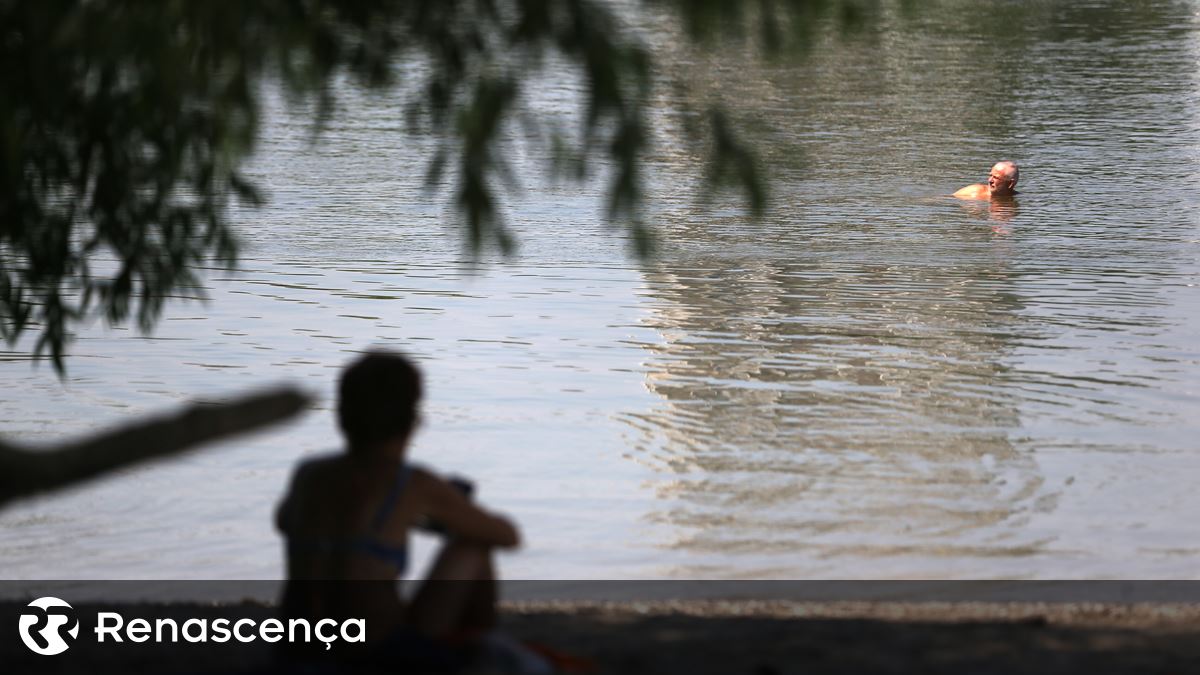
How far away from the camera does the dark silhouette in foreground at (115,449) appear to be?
4.50 metres

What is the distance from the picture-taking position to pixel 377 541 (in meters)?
5.24

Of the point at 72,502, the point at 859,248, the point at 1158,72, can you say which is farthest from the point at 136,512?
the point at 1158,72

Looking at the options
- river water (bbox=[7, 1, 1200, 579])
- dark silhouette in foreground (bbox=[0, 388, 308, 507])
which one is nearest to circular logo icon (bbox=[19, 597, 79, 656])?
river water (bbox=[7, 1, 1200, 579])

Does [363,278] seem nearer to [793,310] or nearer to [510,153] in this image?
[793,310]

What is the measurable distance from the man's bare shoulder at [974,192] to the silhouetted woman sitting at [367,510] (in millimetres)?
18929

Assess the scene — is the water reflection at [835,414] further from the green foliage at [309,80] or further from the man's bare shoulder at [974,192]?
the man's bare shoulder at [974,192]

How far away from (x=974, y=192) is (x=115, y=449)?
66.0 ft

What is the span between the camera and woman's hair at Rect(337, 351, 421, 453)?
204 inches

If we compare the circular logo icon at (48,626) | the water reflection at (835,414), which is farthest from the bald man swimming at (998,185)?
the circular logo icon at (48,626)

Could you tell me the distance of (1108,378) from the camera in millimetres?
13500

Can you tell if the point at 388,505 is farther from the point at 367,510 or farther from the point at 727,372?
the point at 727,372

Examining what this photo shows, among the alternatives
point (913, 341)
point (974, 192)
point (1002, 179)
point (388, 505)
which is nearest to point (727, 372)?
point (913, 341)

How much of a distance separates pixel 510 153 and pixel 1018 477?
56.6 ft

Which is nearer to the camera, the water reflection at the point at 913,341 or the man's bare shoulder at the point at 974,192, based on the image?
the water reflection at the point at 913,341
